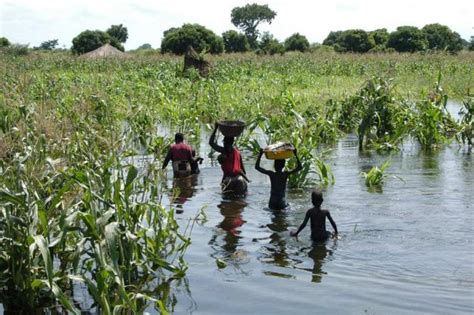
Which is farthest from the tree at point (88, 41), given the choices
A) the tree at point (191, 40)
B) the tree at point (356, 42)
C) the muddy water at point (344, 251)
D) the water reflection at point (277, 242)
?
the water reflection at point (277, 242)

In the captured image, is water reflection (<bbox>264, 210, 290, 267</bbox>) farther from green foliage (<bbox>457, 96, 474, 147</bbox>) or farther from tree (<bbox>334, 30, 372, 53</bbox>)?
tree (<bbox>334, 30, 372, 53</bbox>)

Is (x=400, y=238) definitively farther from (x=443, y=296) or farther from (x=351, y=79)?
(x=351, y=79)

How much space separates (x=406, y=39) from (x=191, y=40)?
580 inches

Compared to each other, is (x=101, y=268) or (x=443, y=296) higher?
(x=101, y=268)

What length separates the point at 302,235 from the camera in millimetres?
8352

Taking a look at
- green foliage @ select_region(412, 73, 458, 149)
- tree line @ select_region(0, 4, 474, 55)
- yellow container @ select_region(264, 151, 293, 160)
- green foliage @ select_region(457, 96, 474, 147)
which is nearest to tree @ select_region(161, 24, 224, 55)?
tree line @ select_region(0, 4, 474, 55)

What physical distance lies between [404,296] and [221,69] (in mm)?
21004

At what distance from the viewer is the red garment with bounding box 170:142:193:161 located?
1150 centimetres

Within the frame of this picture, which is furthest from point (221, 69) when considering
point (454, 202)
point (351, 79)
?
point (454, 202)

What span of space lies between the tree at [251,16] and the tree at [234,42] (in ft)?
101

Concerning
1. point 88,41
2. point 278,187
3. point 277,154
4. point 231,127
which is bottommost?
point 278,187

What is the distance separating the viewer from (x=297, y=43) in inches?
2263

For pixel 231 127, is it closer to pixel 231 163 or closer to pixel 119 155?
pixel 231 163

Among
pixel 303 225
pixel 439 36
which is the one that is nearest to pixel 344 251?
pixel 303 225
